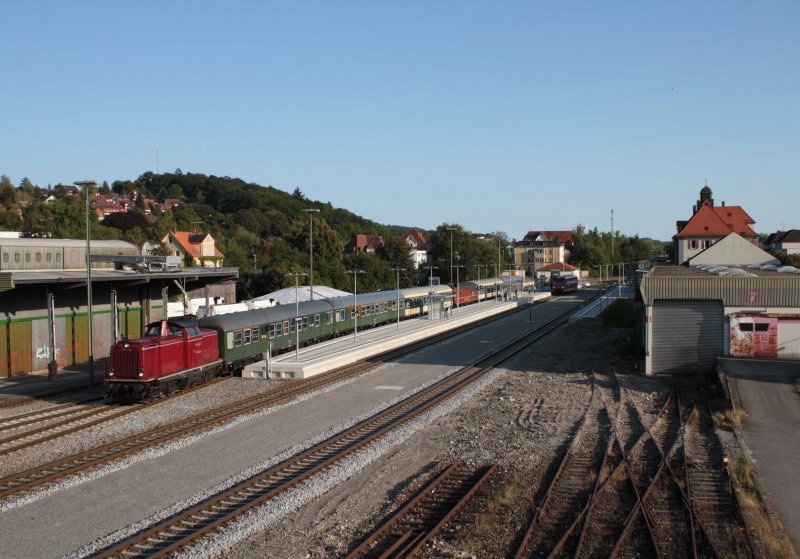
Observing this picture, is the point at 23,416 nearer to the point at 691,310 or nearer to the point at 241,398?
the point at 241,398

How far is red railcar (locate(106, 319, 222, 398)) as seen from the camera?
927 inches

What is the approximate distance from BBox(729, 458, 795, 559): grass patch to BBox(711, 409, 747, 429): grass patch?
13.0 feet

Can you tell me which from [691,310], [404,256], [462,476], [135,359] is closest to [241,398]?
[135,359]

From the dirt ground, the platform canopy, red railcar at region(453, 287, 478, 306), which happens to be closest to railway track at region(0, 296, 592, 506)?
the dirt ground

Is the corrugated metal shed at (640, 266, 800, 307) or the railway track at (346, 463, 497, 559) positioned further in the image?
the corrugated metal shed at (640, 266, 800, 307)

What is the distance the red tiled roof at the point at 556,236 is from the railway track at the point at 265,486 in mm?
157417

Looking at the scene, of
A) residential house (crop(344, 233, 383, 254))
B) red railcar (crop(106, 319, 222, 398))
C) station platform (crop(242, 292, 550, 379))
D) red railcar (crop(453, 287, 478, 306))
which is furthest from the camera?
residential house (crop(344, 233, 383, 254))

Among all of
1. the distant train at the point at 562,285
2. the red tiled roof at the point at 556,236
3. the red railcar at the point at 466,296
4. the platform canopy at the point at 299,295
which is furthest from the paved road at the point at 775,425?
the red tiled roof at the point at 556,236

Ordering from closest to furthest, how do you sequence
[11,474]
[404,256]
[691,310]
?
[11,474] → [691,310] → [404,256]

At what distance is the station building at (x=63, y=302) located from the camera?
1251 inches

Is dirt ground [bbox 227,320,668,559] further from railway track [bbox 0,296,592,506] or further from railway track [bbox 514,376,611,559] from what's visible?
railway track [bbox 0,296,592,506]

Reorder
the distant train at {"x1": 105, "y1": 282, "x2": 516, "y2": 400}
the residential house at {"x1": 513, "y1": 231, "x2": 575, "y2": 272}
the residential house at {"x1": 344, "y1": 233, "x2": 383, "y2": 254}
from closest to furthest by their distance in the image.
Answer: the distant train at {"x1": 105, "y1": 282, "x2": 516, "y2": 400}, the residential house at {"x1": 344, "y1": 233, "x2": 383, "y2": 254}, the residential house at {"x1": 513, "y1": 231, "x2": 575, "y2": 272}

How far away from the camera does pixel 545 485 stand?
15023mm

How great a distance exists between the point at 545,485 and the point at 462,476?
1874mm
